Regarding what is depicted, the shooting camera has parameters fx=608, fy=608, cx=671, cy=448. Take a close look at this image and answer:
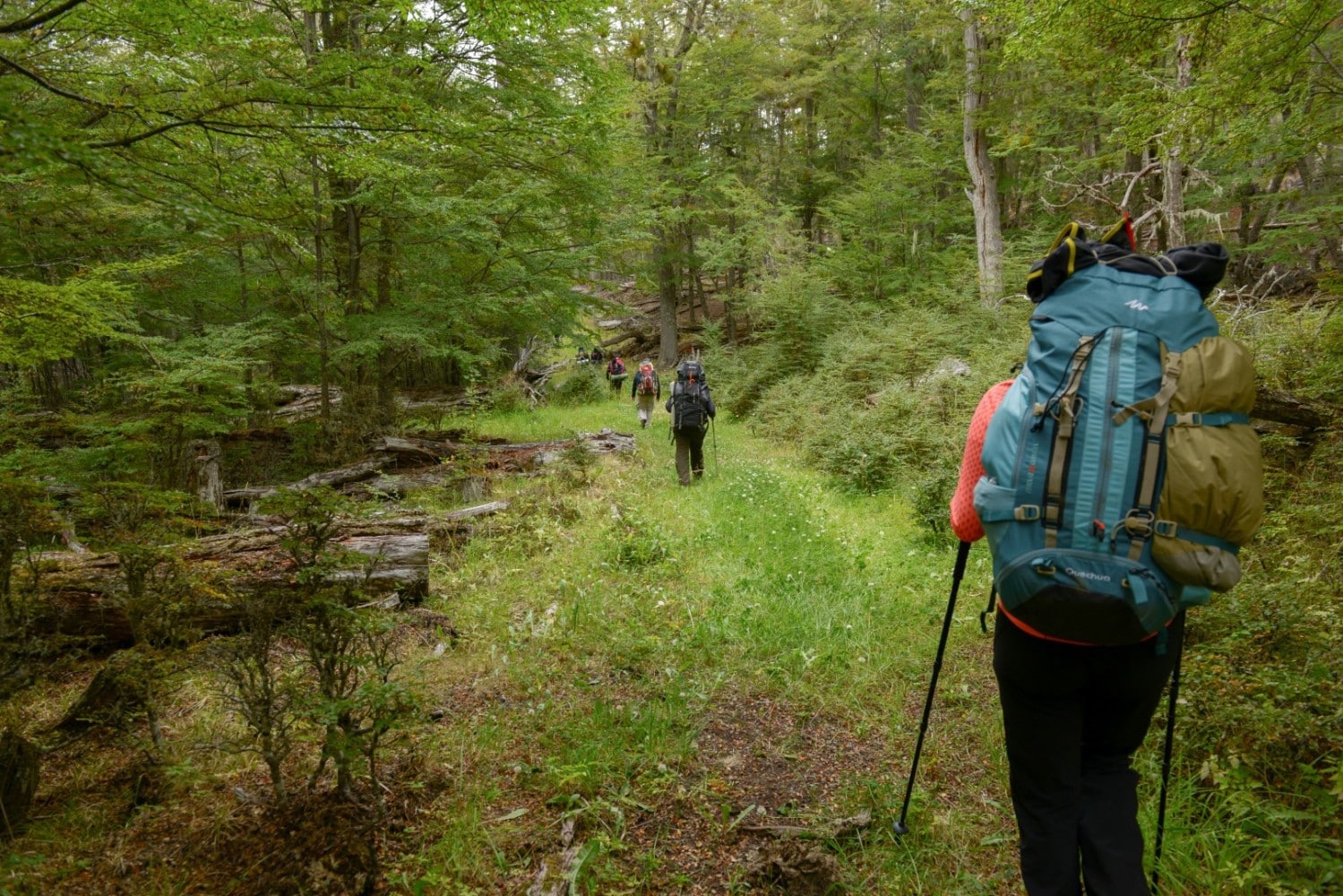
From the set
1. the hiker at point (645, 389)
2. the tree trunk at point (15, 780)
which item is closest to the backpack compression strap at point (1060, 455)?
the tree trunk at point (15, 780)

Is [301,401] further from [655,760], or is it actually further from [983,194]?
[983,194]

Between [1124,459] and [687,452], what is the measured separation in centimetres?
827

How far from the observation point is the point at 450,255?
11133 millimetres

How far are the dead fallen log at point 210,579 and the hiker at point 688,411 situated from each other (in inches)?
182

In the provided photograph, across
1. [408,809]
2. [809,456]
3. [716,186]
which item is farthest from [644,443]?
[716,186]

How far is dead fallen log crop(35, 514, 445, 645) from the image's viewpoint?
386 centimetres

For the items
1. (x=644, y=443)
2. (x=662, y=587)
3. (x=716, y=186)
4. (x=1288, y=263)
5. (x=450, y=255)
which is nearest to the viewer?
(x=662, y=587)

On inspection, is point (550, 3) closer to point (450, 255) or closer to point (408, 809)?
point (408, 809)

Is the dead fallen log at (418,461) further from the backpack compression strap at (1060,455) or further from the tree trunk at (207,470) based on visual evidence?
the backpack compression strap at (1060,455)

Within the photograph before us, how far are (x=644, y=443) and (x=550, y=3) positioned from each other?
9520mm

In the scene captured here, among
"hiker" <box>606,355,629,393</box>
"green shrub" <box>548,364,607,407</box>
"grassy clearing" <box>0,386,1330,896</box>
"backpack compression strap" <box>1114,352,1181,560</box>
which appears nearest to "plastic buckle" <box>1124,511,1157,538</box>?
"backpack compression strap" <box>1114,352,1181,560</box>

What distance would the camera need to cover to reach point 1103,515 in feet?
5.73

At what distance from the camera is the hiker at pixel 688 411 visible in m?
9.41

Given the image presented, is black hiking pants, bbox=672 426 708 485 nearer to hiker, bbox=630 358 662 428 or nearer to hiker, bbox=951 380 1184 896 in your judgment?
hiker, bbox=630 358 662 428
